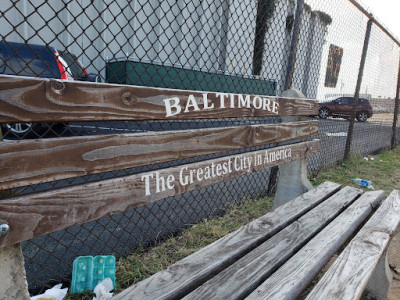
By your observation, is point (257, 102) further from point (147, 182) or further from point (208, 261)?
point (208, 261)

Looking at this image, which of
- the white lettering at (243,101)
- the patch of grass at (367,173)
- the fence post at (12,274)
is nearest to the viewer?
the fence post at (12,274)

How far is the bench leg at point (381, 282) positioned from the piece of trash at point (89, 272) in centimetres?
165

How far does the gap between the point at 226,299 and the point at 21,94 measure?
3.23 feet

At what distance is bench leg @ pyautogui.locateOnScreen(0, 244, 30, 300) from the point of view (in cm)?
95

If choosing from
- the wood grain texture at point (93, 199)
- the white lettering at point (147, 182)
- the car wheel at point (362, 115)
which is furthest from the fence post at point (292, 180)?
the car wheel at point (362, 115)

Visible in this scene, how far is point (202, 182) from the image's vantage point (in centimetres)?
167

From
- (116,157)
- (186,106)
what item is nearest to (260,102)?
(186,106)

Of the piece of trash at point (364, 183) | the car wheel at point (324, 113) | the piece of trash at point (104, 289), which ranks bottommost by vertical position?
the car wheel at point (324, 113)

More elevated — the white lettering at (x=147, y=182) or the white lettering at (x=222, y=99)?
the white lettering at (x=222, y=99)

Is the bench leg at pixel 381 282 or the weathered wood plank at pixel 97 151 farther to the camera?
the bench leg at pixel 381 282

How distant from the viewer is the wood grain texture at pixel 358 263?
114cm

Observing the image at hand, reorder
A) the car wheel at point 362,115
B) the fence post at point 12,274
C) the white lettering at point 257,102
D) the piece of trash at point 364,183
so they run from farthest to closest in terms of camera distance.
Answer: the car wheel at point 362,115 < the piece of trash at point 364,183 < the white lettering at point 257,102 < the fence post at point 12,274

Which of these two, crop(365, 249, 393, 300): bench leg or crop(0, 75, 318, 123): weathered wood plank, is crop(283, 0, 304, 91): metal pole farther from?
crop(365, 249, 393, 300): bench leg

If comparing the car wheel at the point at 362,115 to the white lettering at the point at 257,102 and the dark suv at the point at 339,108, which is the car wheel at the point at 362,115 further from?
the white lettering at the point at 257,102
